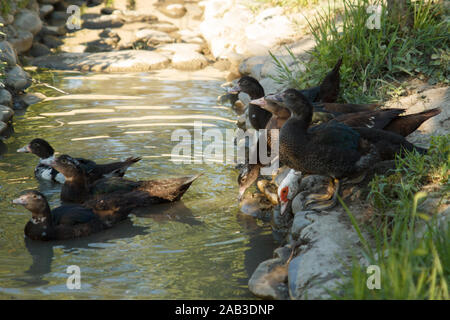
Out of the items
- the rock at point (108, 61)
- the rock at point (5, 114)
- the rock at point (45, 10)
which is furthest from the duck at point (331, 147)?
the rock at point (45, 10)

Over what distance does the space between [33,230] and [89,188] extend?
4.28ft

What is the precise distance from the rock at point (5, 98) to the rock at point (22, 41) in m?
4.96

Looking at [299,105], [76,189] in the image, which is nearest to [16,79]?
[76,189]

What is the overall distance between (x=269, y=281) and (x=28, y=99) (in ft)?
28.4

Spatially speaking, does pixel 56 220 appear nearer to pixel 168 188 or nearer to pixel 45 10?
pixel 168 188

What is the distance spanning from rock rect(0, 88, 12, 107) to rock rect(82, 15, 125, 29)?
944 cm

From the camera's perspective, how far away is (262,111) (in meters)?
8.34

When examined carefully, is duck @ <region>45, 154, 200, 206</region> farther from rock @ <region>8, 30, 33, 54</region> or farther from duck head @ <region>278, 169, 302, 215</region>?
rock @ <region>8, 30, 33, 54</region>

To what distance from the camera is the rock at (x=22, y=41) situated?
590 inches

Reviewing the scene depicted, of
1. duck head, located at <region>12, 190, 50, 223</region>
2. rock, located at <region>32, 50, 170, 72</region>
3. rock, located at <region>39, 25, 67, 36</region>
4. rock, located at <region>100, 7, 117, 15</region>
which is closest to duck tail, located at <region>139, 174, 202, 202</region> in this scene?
duck head, located at <region>12, 190, 50, 223</region>

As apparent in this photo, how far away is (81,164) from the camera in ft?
23.7
